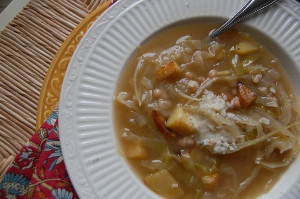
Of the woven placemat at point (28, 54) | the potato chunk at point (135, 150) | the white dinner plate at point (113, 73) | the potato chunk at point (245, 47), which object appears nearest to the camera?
the white dinner plate at point (113, 73)

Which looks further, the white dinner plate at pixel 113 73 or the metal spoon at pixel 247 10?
the metal spoon at pixel 247 10

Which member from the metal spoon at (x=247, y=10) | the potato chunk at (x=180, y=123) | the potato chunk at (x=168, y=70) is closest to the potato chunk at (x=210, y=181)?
the potato chunk at (x=180, y=123)

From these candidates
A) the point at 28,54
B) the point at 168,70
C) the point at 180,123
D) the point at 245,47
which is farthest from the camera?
the point at 28,54

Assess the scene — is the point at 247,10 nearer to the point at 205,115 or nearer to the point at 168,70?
the point at 168,70

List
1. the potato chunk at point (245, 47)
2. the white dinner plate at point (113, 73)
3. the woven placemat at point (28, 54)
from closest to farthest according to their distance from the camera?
1. the white dinner plate at point (113, 73)
2. the potato chunk at point (245, 47)
3. the woven placemat at point (28, 54)

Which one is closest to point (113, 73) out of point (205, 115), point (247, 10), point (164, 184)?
point (205, 115)

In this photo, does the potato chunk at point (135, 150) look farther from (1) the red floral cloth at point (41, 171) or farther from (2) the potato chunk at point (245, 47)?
(2) the potato chunk at point (245, 47)

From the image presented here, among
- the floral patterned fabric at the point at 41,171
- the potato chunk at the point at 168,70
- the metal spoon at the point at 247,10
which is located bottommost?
the floral patterned fabric at the point at 41,171
